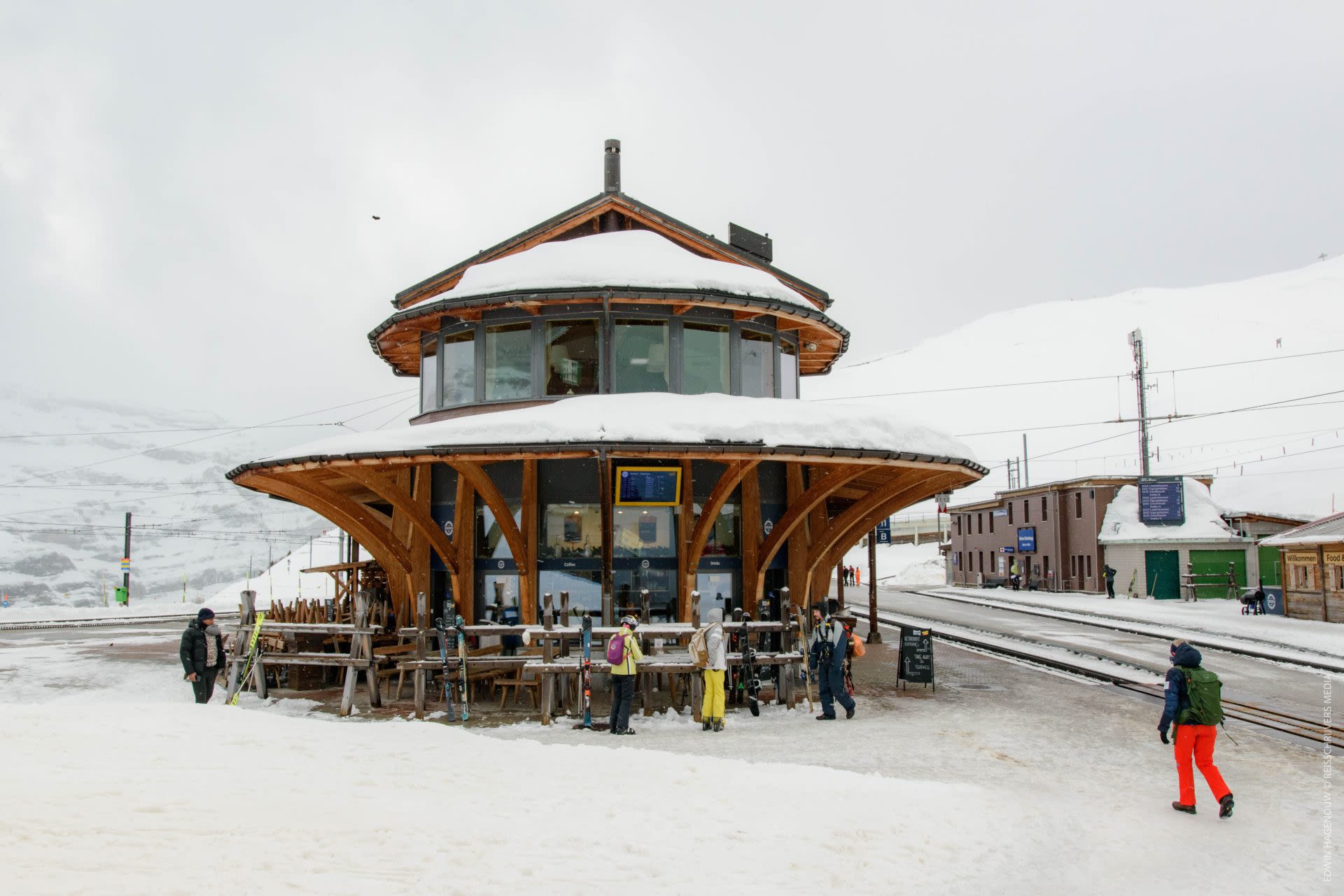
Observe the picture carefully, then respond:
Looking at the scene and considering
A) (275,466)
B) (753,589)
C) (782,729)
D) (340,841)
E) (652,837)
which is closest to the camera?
(340,841)

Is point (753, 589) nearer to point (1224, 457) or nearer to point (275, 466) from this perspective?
point (275, 466)

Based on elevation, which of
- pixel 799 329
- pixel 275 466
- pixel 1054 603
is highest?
pixel 799 329

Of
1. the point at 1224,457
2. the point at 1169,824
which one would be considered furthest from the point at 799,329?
the point at 1224,457

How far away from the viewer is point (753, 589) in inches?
740

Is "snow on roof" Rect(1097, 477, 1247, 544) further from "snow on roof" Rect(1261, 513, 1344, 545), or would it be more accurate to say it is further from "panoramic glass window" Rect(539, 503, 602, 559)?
"panoramic glass window" Rect(539, 503, 602, 559)

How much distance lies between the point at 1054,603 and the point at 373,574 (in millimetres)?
30057

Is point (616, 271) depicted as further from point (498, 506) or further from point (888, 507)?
point (888, 507)

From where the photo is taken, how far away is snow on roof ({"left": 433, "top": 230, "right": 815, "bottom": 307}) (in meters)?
18.9

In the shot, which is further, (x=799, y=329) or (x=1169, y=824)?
(x=799, y=329)

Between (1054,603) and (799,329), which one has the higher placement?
(799,329)

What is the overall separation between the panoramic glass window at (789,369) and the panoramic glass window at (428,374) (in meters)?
7.39

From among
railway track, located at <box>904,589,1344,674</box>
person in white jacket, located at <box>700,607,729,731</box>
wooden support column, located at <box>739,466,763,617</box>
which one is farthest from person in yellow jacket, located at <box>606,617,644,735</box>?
railway track, located at <box>904,589,1344,674</box>

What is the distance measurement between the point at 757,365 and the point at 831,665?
25.8 feet

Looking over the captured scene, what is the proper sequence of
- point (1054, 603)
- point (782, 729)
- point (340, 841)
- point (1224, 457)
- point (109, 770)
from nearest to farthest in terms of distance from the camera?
point (340, 841)
point (109, 770)
point (782, 729)
point (1054, 603)
point (1224, 457)
